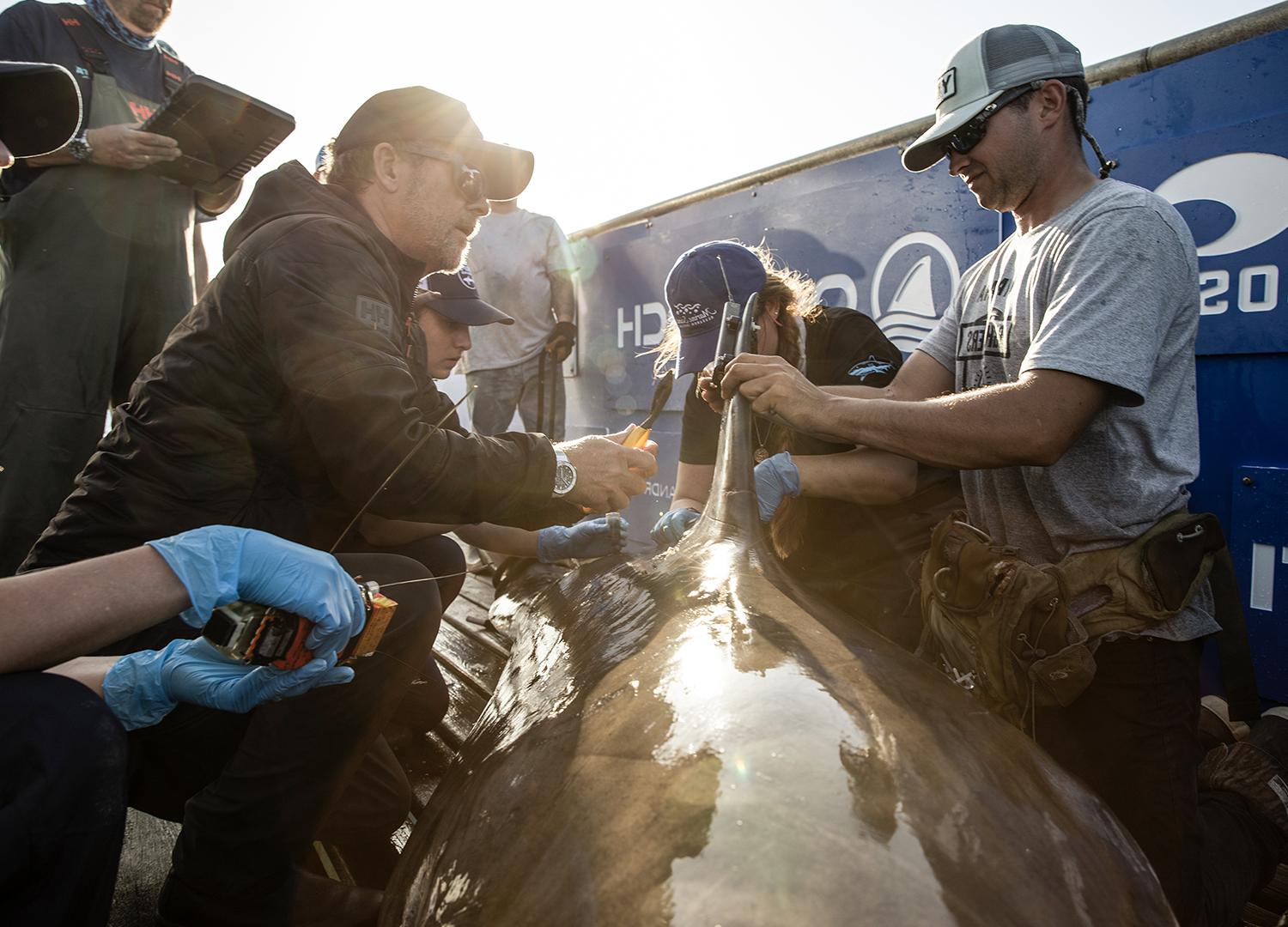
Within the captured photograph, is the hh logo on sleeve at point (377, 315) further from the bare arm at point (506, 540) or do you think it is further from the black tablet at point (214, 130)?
the black tablet at point (214, 130)

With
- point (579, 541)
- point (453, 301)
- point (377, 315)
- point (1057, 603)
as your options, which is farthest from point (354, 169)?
point (1057, 603)

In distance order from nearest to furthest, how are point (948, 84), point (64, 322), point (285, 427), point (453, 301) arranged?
1. point (285, 427)
2. point (948, 84)
3. point (64, 322)
4. point (453, 301)

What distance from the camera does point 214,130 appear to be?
9.98 feet

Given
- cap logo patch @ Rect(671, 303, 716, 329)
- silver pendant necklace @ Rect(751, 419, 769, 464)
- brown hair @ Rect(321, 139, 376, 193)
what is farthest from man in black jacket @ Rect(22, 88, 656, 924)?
cap logo patch @ Rect(671, 303, 716, 329)

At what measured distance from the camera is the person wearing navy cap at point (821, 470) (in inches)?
97.0

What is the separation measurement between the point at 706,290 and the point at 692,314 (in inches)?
3.9

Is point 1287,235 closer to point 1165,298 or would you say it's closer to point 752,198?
point 1165,298

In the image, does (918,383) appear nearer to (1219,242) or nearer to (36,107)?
(1219,242)

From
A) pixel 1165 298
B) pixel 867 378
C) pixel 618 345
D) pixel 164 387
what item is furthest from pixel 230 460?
pixel 618 345

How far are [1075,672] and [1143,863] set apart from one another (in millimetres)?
760

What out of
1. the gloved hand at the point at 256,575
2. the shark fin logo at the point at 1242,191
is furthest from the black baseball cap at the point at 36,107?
the shark fin logo at the point at 1242,191

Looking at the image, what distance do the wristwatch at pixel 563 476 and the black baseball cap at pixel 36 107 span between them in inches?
51.8

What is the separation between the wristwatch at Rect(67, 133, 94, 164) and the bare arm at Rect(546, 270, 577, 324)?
272cm

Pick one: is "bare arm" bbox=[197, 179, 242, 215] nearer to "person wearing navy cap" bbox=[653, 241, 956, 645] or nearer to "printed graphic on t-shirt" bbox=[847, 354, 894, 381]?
"person wearing navy cap" bbox=[653, 241, 956, 645]
